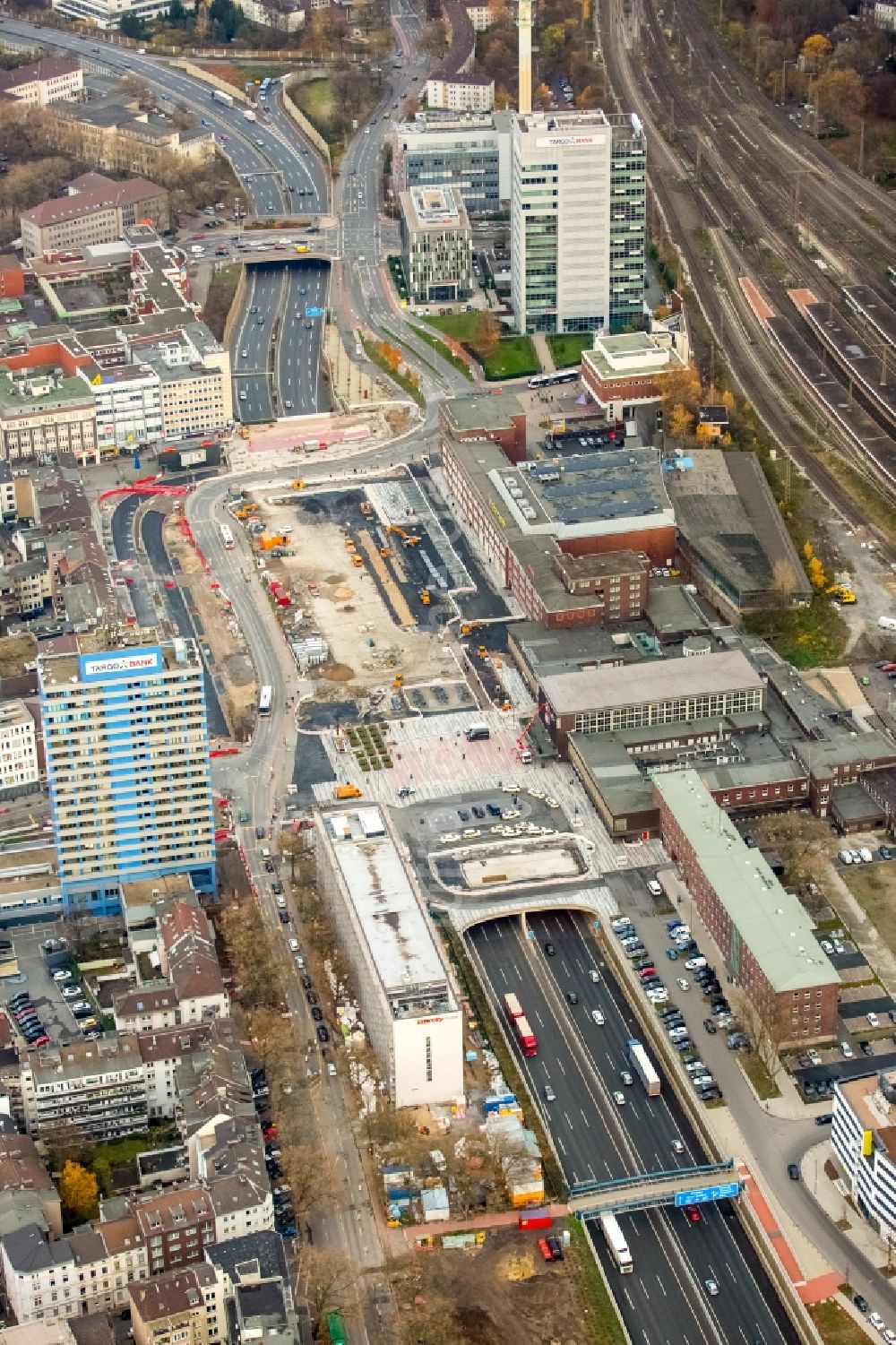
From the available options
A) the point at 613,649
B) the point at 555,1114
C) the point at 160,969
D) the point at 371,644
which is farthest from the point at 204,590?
the point at 555,1114

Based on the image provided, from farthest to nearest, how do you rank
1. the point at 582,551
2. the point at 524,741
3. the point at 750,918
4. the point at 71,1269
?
the point at 582,551
the point at 524,741
the point at 750,918
the point at 71,1269

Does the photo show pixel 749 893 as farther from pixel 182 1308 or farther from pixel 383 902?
pixel 182 1308

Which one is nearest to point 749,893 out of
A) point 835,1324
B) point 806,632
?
point 835,1324

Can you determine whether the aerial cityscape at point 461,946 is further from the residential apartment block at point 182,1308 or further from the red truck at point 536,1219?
the red truck at point 536,1219

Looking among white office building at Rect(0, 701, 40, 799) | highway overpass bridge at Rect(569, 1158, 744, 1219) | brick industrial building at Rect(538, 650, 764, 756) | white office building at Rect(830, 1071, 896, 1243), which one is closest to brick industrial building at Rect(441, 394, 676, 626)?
brick industrial building at Rect(538, 650, 764, 756)

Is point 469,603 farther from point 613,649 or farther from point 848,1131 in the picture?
point 848,1131

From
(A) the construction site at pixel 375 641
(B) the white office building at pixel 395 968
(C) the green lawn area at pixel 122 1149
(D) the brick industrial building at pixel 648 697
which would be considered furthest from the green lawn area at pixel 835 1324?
(A) the construction site at pixel 375 641

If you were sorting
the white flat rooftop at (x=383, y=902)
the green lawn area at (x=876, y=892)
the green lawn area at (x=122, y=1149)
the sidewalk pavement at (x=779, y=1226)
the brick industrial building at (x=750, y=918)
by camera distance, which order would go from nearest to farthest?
the sidewalk pavement at (x=779, y=1226)
the green lawn area at (x=122, y=1149)
the white flat rooftop at (x=383, y=902)
the brick industrial building at (x=750, y=918)
the green lawn area at (x=876, y=892)
